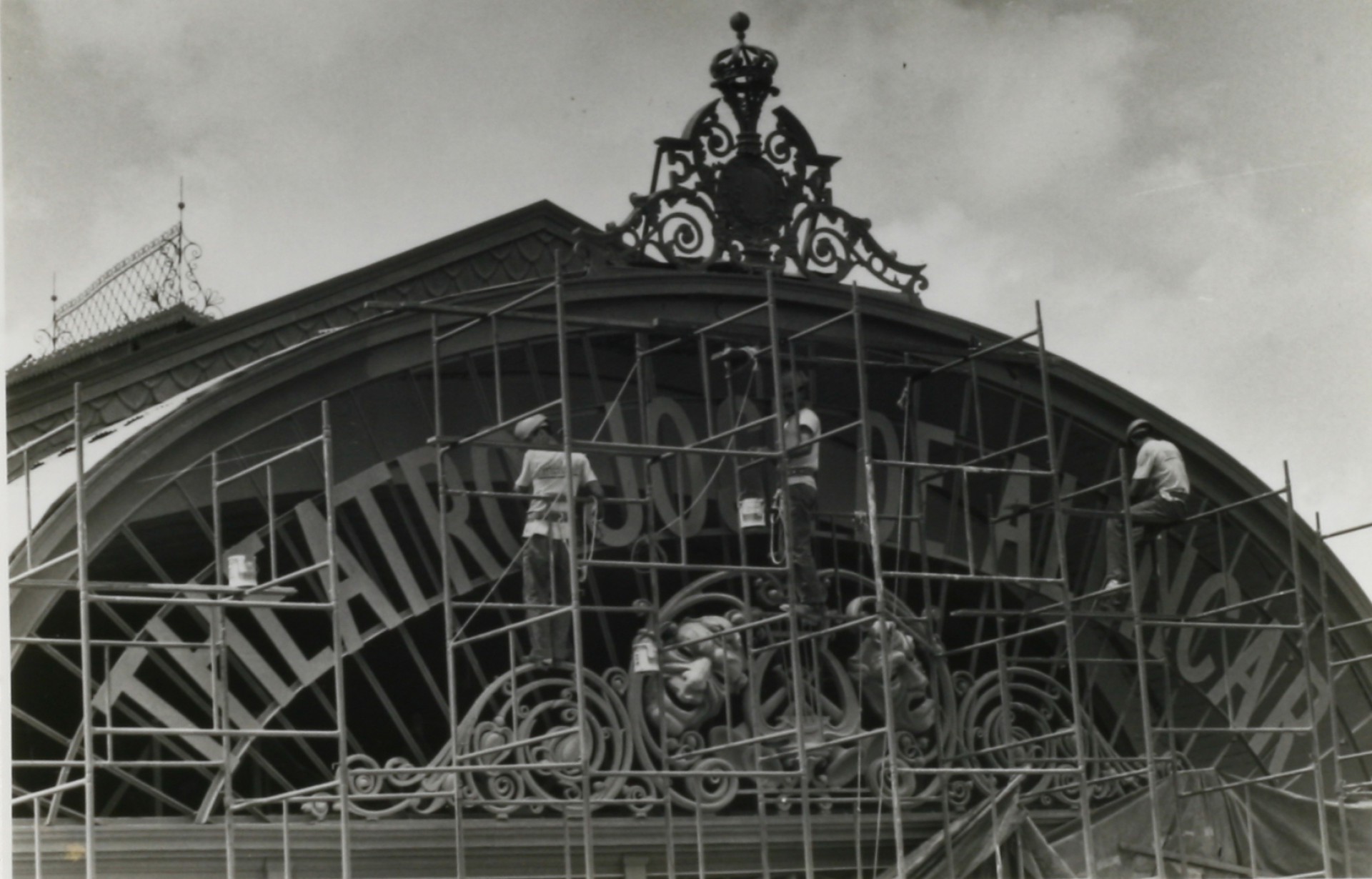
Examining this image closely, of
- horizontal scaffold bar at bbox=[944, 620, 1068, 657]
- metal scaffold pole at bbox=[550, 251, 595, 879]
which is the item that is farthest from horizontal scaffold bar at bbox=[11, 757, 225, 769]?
horizontal scaffold bar at bbox=[944, 620, 1068, 657]

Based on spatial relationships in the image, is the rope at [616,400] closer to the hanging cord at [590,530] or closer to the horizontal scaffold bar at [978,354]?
the hanging cord at [590,530]

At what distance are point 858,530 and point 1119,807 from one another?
3.51m

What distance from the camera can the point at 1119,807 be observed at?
76.7 ft

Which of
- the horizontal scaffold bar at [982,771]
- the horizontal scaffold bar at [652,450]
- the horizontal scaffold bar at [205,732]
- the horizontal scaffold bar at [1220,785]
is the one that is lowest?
the horizontal scaffold bar at [1220,785]

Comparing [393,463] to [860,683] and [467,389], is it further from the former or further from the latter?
[860,683]

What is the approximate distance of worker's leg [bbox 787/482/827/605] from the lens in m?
23.1

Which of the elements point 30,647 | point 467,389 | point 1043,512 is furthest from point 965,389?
point 30,647

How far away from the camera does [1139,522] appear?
83.1 feet

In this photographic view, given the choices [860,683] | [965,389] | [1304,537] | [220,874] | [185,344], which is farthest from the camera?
[1304,537]

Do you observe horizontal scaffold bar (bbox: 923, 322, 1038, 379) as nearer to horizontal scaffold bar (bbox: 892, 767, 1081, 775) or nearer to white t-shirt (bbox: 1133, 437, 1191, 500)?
white t-shirt (bbox: 1133, 437, 1191, 500)

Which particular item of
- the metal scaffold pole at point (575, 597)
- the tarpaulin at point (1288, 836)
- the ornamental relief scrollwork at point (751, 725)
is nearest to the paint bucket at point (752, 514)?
the ornamental relief scrollwork at point (751, 725)

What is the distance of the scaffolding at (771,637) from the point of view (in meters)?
20.5

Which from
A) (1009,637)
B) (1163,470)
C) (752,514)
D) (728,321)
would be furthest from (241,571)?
(1163,470)

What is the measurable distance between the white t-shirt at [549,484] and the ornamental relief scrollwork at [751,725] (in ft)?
3.96
